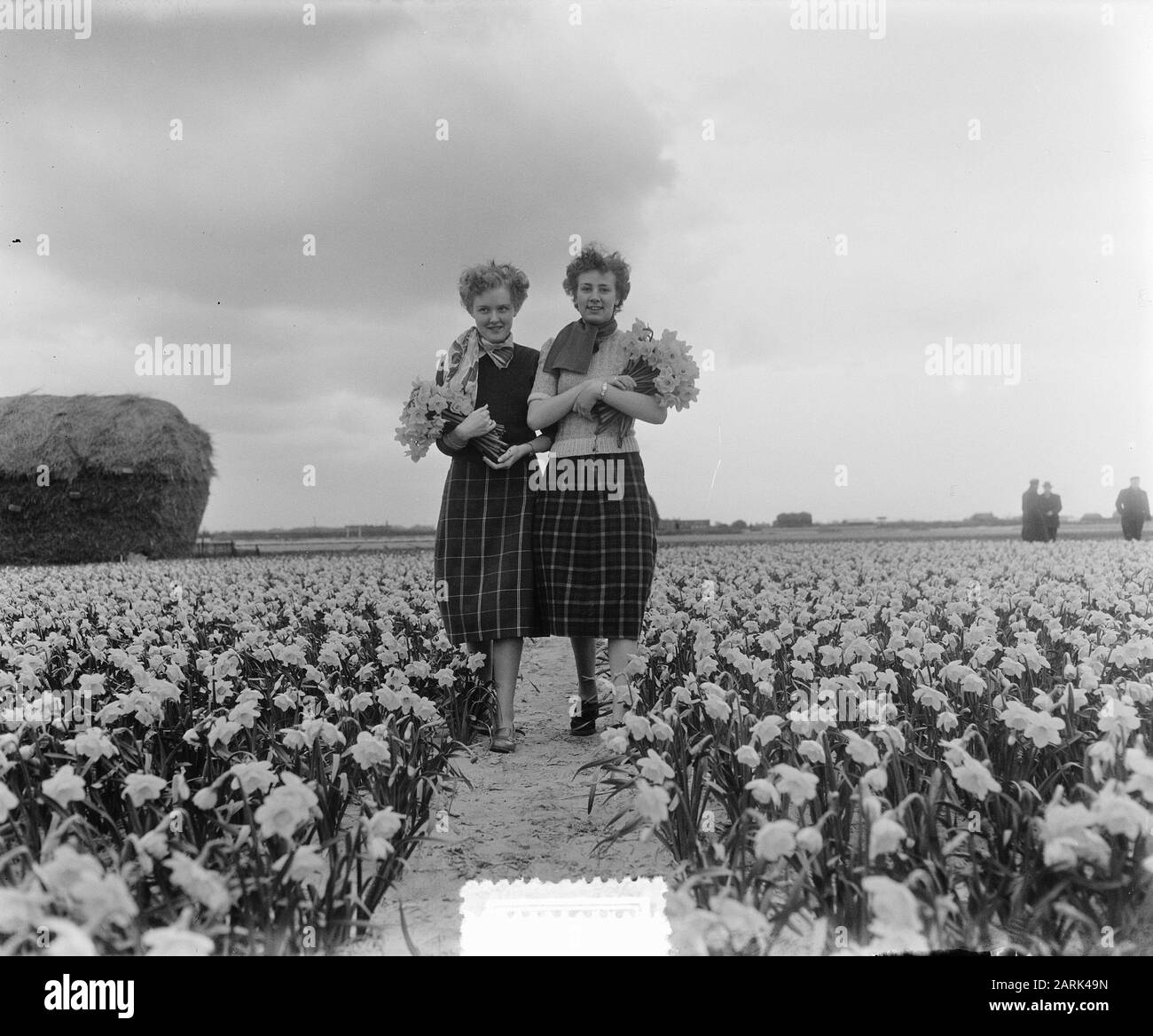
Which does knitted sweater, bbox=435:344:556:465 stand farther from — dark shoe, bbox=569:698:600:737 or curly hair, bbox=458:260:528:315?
dark shoe, bbox=569:698:600:737

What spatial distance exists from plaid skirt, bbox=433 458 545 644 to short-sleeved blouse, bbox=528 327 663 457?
0.28m

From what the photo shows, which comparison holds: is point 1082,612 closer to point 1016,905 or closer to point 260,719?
point 1016,905

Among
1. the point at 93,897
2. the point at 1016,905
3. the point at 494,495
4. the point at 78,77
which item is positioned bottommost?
the point at 1016,905

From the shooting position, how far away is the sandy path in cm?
217

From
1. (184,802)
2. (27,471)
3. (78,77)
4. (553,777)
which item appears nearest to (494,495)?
(553,777)

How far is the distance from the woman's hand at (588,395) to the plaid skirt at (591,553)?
0.86 feet

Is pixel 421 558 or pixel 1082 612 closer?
pixel 1082 612

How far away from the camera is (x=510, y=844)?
2789 mm

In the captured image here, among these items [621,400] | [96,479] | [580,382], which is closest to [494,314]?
[580,382]

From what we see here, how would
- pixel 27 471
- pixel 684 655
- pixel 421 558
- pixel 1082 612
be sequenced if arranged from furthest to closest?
pixel 27 471 → pixel 421 558 → pixel 1082 612 → pixel 684 655

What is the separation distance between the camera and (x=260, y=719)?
3.51 m

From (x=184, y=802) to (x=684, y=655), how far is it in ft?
9.33

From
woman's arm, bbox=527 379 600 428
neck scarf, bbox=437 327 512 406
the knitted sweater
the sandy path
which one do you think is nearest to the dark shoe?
the sandy path

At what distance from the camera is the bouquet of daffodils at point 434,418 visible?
3871 millimetres
